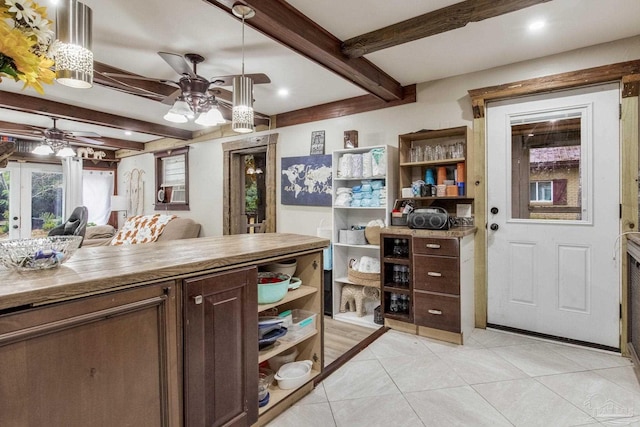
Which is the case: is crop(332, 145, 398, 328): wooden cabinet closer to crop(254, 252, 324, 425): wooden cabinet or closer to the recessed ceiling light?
crop(254, 252, 324, 425): wooden cabinet

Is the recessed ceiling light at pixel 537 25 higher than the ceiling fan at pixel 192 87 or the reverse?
higher

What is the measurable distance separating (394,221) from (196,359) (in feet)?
7.63

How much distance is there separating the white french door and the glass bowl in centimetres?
614

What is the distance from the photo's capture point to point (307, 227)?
164 inches

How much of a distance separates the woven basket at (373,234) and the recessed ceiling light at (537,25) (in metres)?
1.94

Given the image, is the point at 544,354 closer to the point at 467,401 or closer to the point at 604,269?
the point at 604,269

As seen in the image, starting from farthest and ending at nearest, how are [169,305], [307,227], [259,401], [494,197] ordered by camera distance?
1. [307,227]
2. [494,197]
3. [259,401]
4. [169,305]

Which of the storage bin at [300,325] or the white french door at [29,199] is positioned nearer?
the storage bin at [300,325]

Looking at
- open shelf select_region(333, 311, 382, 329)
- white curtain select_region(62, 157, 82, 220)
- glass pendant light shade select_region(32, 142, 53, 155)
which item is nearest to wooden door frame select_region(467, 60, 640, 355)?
open shelf select_region(333, 311, 382, 329)

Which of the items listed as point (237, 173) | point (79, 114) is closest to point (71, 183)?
point (79, 114)

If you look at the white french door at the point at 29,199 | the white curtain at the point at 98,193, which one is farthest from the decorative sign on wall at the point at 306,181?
the white french door at the point at 29,199

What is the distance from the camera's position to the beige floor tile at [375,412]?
5.74 feet

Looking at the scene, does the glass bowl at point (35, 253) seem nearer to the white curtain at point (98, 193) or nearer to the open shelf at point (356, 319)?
the open shelf at point (356, 319)

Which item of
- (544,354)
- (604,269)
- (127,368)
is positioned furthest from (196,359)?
(604,269)
